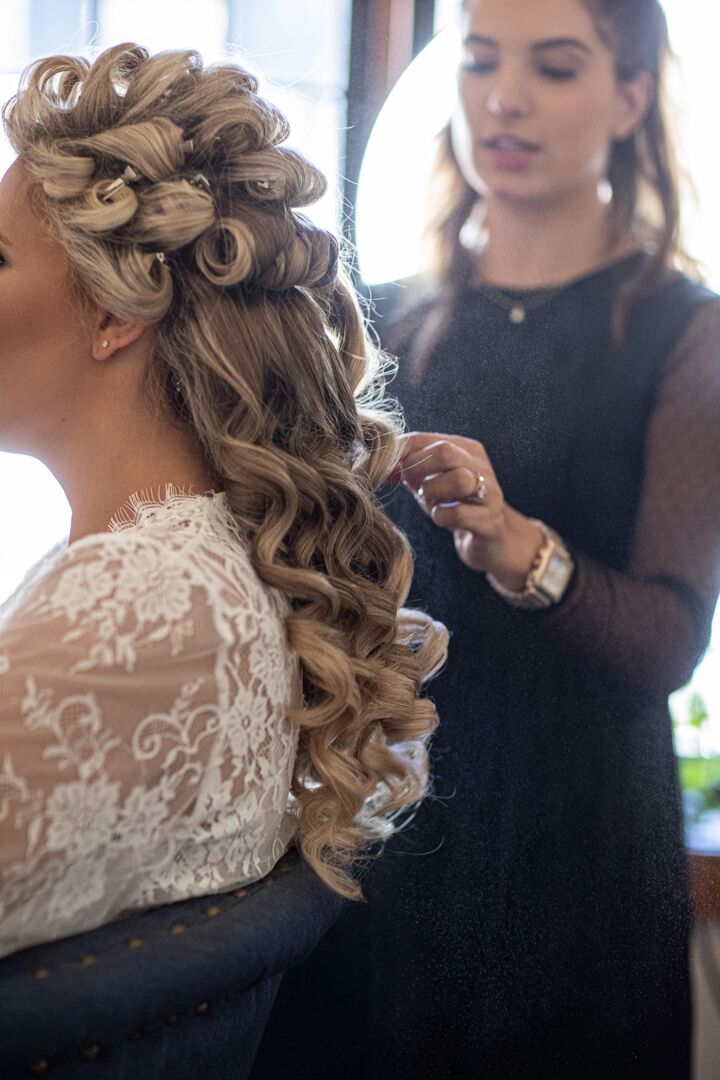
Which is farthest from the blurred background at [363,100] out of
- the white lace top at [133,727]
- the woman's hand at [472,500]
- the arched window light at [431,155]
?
the white lace top at [133,727]

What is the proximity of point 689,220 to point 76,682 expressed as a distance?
33.4 inches

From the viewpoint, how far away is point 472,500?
1.24 m

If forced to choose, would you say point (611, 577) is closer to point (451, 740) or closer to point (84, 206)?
point (451, 740)

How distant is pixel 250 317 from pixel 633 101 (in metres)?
0.53

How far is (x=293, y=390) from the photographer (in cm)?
104

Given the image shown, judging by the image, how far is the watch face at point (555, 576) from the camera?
4.04ft

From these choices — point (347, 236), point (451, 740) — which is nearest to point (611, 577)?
point (451, 740)

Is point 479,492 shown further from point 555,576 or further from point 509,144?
point 509,144

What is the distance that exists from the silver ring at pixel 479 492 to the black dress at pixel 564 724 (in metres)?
0.06

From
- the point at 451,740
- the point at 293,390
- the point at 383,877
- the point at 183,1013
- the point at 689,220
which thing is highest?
the point at 689,220

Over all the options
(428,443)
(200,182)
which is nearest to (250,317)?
(200,182)

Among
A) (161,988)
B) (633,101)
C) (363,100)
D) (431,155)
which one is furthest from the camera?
(363,100)

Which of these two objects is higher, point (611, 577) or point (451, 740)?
point (611, 577)

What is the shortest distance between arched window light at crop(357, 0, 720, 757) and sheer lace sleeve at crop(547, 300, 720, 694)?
33mm
